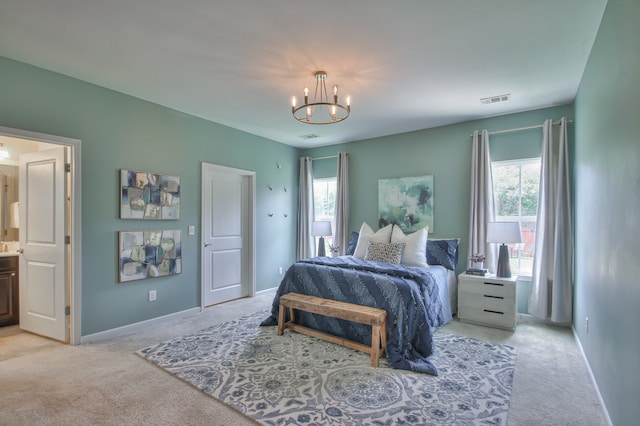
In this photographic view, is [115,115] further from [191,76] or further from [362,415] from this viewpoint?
[362,415]

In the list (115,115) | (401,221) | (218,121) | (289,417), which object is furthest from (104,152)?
(401,221)

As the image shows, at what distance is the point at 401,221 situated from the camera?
505 cm

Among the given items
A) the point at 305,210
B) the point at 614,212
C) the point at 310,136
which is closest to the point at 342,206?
the point at 305,210

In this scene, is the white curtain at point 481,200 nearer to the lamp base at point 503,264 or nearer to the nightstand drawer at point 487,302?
the lamp base at point 503,264

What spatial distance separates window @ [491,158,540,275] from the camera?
409cm

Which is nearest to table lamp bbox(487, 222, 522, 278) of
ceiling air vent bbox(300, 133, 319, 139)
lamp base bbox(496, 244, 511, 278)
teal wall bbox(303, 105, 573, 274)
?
lamp base bbox(496, 244, 511, 278)

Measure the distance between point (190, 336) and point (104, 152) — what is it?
213 cm

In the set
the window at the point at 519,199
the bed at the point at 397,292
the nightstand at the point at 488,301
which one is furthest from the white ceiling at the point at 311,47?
the nightstand at the point at 488,301

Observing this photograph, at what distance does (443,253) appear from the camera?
4.25m

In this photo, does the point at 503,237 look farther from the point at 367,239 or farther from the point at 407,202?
the point at 367,239

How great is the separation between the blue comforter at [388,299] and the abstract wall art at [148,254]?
139cm

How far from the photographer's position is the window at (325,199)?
5961 millimetres

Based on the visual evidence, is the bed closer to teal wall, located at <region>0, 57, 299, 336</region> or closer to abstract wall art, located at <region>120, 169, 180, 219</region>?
teal wall, located at <region>0, 57, 299, 336</region>

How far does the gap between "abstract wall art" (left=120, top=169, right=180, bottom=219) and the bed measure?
170 cm
